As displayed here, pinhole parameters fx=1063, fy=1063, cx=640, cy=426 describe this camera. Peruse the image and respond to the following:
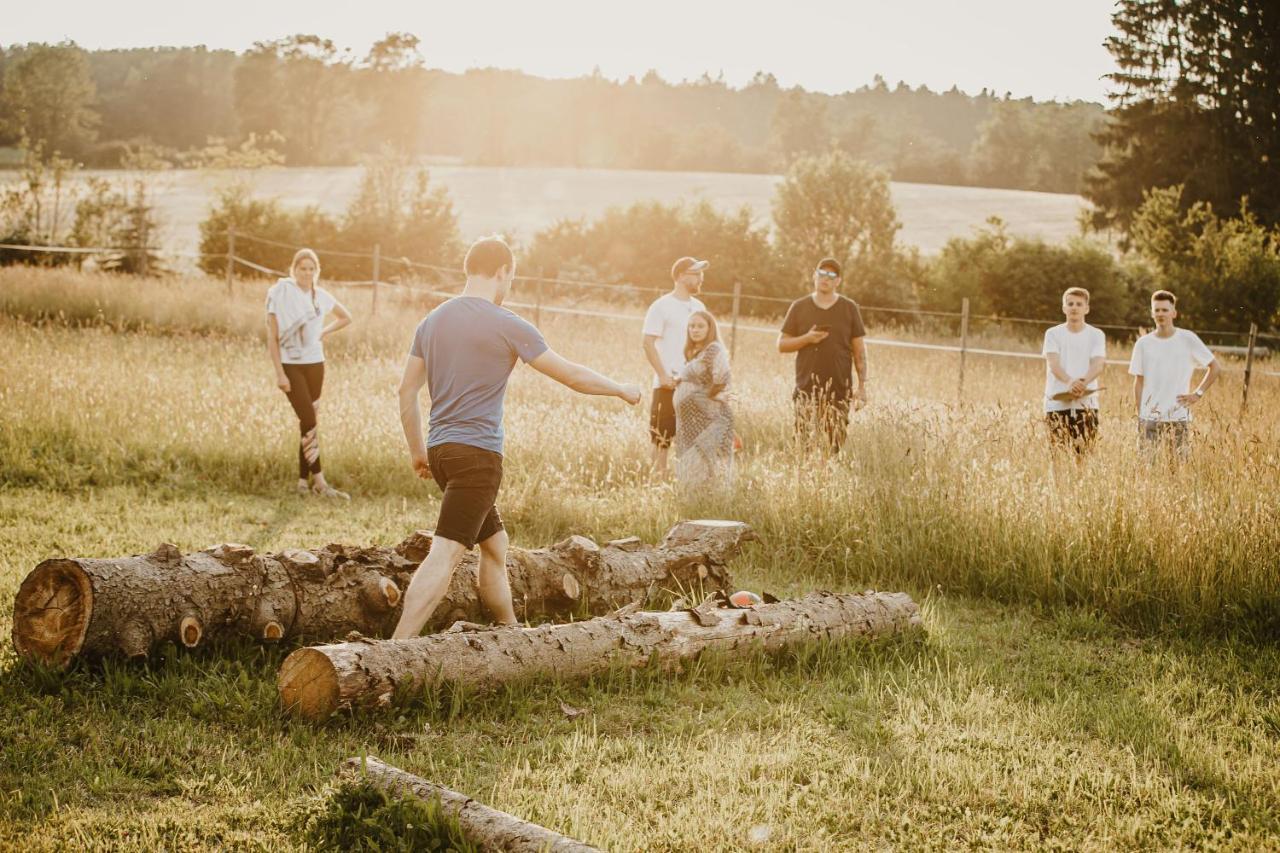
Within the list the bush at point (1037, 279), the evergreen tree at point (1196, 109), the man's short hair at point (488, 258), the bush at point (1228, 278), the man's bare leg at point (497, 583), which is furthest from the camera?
the evergreen tree at point (1196, 109)

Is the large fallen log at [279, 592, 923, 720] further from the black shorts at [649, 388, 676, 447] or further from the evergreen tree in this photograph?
the evergreen tree

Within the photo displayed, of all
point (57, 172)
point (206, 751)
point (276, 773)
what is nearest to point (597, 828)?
point (276, 773)

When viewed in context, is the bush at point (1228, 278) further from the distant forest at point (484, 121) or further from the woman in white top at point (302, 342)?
the distant forest at point (484, 121)

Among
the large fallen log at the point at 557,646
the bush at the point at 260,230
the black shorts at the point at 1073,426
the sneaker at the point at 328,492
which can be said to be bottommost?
the sneaker at the point at 328,492

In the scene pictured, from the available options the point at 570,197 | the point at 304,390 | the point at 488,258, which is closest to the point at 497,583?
the point at 488,258

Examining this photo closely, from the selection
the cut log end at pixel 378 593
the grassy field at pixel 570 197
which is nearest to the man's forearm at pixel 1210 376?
the cut log end at pixel 378 593

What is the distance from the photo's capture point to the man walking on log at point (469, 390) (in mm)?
4523

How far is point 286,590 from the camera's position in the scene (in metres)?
4.82

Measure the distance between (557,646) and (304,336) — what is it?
4898 millimetres

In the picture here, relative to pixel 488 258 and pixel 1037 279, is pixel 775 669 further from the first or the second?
pixel 1037 279

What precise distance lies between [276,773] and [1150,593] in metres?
4.70

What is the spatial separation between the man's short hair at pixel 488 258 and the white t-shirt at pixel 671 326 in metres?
3.92

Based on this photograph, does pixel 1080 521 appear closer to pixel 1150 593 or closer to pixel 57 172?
pixel 1150 593

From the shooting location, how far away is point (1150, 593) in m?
5.93
